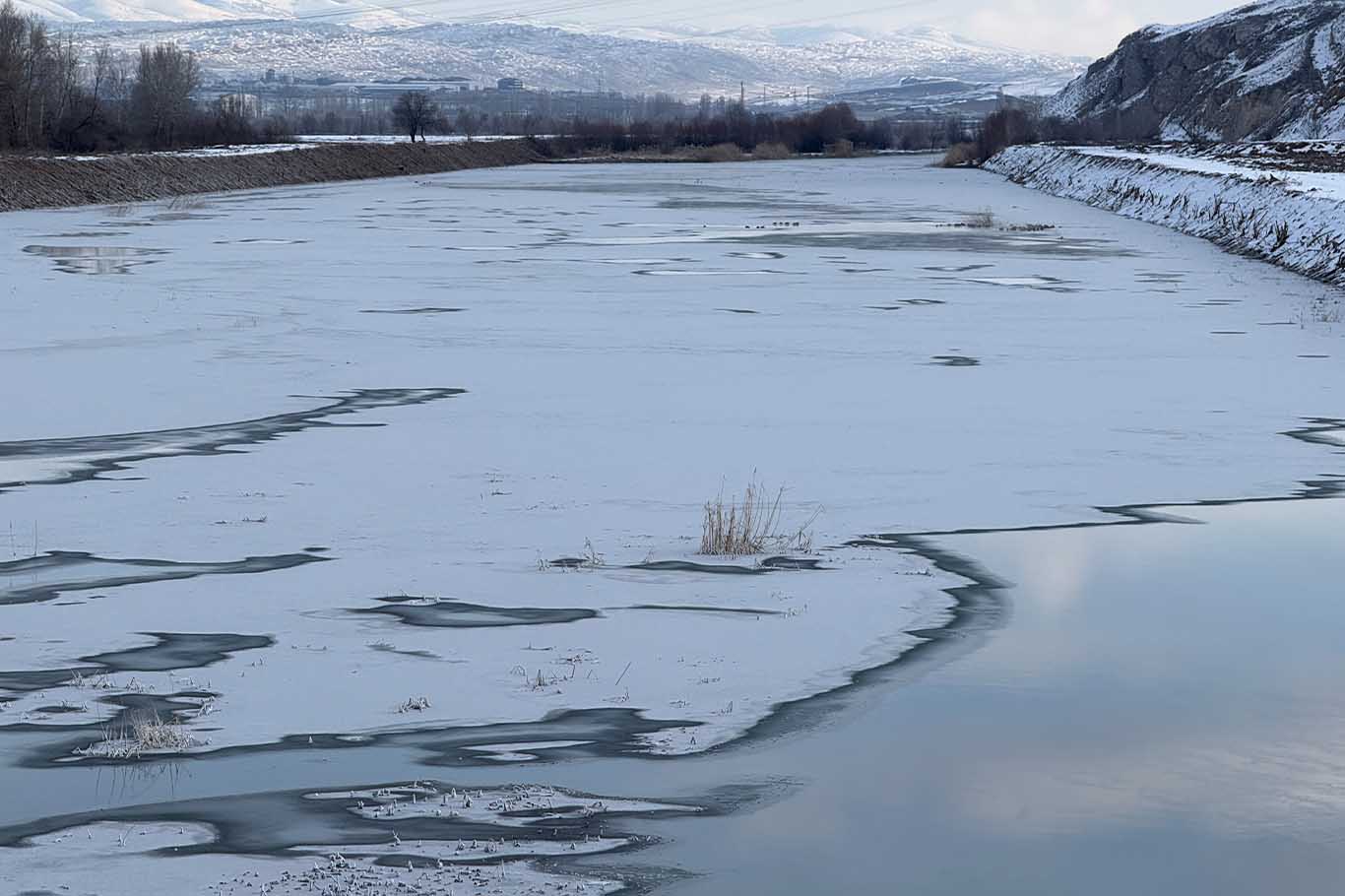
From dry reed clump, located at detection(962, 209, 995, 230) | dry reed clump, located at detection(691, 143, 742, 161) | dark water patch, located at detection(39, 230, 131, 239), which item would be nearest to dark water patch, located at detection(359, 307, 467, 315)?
dark water patch, located at detection(39, 230, 131, 239)

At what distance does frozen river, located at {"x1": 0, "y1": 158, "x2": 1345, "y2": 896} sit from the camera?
5328mm

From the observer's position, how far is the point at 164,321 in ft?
59.4

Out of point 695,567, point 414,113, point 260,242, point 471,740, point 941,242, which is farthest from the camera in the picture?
point 414,113

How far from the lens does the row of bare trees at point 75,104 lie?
6406 cm

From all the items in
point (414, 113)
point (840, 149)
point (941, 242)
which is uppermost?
point (414, 113)

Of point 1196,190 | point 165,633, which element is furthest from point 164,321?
point 1196,190

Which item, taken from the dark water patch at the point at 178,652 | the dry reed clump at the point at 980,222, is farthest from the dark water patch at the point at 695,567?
the dry reed clump at the point at 980,222

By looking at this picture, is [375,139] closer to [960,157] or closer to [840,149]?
[840,149]

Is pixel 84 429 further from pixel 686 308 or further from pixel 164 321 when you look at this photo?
pixel 686 308

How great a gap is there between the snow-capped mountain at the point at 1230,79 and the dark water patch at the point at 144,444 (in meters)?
84.7

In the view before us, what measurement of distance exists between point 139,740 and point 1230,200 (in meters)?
31.5

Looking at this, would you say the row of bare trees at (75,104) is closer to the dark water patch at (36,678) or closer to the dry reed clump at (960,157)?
the dry reed clump at (960,157)

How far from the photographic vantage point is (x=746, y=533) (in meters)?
8.90

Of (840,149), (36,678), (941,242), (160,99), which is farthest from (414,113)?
(36,678)
